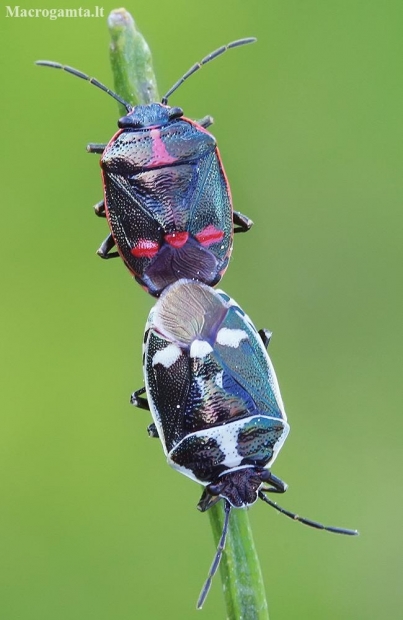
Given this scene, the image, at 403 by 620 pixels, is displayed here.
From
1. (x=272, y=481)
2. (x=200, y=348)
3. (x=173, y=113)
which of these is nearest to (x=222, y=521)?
(x=272, y=481)

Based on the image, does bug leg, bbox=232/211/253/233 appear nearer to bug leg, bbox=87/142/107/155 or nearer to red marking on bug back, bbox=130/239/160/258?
red marking on bug back, bbox=130/239/160/258

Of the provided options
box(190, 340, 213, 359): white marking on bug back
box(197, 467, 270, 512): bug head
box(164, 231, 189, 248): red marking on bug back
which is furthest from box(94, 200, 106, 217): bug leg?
box(197, 467, 270, 512): bug head

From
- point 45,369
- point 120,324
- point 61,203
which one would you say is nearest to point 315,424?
point 120,324

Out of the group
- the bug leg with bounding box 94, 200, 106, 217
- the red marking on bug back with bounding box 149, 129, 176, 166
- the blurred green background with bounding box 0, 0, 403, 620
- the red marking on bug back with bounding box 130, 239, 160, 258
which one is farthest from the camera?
the blurred green background with bounding box 0, 0, 403, 620

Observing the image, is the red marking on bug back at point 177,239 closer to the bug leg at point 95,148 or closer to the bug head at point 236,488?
the bug leg at point 95,148

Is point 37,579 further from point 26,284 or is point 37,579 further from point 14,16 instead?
point 14,16

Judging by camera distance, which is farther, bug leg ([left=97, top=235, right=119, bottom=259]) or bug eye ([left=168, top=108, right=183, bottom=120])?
bug leg ([left=97, top=235, right=119, bottom=259])

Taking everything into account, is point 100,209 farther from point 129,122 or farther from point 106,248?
point 129,122

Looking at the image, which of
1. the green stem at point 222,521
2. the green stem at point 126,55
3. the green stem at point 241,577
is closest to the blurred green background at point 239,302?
the green stem at point 222,521
